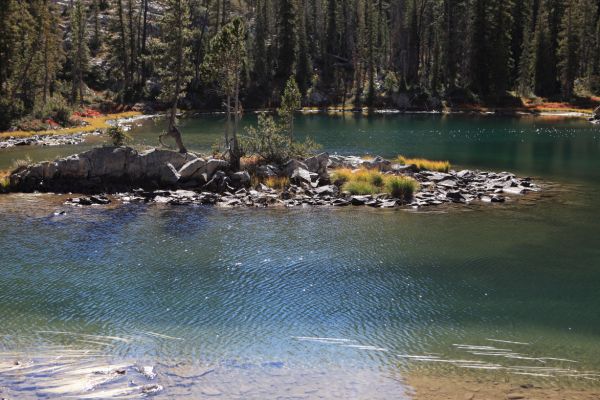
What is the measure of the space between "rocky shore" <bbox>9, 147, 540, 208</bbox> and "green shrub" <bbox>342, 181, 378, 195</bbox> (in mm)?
453

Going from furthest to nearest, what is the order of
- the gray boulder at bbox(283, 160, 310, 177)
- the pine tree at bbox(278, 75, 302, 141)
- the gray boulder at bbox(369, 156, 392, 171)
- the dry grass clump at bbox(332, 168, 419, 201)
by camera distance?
the pine tree at bbox(278, 75, 302, 141) < the gray boulder at bbox(369, 156, 392, 171) < the gray boulder at bbox(283, 160, 310, 177) < the dry grass clump at bbox(332, 168, 419, 201)

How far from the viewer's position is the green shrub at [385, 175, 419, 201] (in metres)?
37.3

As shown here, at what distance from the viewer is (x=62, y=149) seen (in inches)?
2251

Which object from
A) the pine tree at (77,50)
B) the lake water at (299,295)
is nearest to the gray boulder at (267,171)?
the lake water at (299,295)

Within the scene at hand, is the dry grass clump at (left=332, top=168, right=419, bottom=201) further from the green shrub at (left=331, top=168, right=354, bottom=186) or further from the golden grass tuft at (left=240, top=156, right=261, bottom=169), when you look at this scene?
the golden grass tuft at (left=240, top=156, right=261, bottom=169)

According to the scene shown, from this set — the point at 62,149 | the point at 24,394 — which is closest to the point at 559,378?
the point at 24,394

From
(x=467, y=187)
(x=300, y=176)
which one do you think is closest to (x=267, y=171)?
(x=300, y=176)

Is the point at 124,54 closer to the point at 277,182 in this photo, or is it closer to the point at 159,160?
the point at 159,160

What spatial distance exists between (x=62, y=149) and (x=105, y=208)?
25302 mm

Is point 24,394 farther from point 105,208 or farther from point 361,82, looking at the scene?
point 361,82

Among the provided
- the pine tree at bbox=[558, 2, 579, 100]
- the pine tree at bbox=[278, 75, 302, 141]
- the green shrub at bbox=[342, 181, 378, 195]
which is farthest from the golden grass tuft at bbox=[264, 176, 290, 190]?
the pine tree at bbox=[558, 2, 579, 100]

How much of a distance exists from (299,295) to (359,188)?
17.7m

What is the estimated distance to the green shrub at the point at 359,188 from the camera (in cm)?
3819

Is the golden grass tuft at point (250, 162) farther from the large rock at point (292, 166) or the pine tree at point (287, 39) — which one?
the pine tree at point (287, 39)
